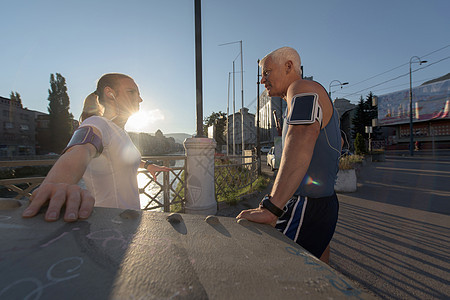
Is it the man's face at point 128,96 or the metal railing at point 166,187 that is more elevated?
the man's face at point 128,96

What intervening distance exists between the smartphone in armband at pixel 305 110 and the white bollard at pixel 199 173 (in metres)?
3.87

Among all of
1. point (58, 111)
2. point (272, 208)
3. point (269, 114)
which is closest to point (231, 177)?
point (272, 208)

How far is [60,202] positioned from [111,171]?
0.72 metres

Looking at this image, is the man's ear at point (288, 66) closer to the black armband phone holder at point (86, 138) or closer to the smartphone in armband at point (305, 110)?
the smartphone in armband at point (305, 110)

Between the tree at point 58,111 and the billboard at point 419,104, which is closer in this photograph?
the billboard at point 419,104

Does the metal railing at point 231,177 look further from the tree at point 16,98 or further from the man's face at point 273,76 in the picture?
the tree at point 16,98

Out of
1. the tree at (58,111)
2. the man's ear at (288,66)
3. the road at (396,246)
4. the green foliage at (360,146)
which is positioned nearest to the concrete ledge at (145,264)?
the man's ear at (288,66)

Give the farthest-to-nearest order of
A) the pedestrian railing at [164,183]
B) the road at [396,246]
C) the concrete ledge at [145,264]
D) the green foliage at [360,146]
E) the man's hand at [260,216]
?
the green foliage at [360,146], the pedestrian railing at [164,183], the road at [396,246], the man's hand at [260,216], the concrete ledge at [145,264]

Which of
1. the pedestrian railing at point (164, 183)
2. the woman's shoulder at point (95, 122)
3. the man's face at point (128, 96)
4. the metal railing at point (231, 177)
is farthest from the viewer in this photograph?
the metal railing at point (231, 177)

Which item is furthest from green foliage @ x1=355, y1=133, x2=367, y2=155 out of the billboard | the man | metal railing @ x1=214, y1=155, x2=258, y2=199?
the billboard

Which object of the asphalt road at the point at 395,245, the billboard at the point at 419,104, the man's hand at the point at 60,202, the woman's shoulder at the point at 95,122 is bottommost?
the asphalt road at the point at 395,245

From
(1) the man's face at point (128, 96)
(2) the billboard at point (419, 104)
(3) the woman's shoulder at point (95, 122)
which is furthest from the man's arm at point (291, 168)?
(2) the billboard at point (419, 104)

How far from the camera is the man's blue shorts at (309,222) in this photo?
1.31 m

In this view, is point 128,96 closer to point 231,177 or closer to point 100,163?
point 100,163
